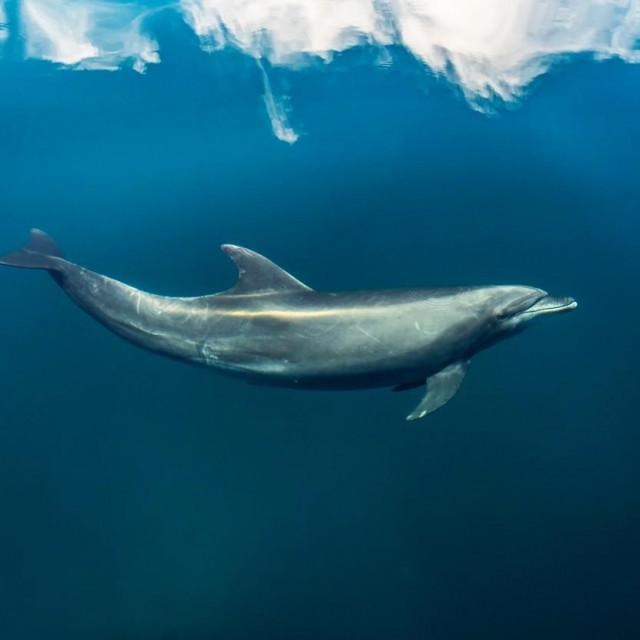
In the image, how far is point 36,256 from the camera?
8516mm

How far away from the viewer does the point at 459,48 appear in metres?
15.1

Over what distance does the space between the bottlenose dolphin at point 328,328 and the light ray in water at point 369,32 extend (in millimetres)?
7564

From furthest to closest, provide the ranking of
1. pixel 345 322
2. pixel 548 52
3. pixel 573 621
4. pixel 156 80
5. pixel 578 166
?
pixel 548 52 → pixel 156 80 → pixel 578 166 → pixel 573 621 → pixel 345 322

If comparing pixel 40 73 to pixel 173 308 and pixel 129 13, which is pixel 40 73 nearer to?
pixel 129 13

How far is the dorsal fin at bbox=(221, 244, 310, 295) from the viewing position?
717 centimetres

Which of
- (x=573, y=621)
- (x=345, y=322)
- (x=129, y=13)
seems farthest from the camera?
(x=129, y=13)

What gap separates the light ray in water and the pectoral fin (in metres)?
8.37

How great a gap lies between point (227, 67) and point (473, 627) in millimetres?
13037

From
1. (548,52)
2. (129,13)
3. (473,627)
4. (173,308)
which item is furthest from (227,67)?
(473,627)

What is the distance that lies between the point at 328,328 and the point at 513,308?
239 centimetres

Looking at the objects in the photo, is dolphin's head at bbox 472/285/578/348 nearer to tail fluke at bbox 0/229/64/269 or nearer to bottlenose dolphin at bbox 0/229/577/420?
bottlenose dolphin at bbox 0/229/577/420

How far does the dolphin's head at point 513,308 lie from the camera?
7.34 m

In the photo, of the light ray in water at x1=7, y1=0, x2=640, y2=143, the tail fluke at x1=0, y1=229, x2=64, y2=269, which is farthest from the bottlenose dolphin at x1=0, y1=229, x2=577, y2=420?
the light ray in water at x1=7, y1=0, x2=640, y2=143

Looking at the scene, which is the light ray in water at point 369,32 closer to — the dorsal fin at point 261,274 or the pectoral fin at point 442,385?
the dorsal fin at point 261,274
